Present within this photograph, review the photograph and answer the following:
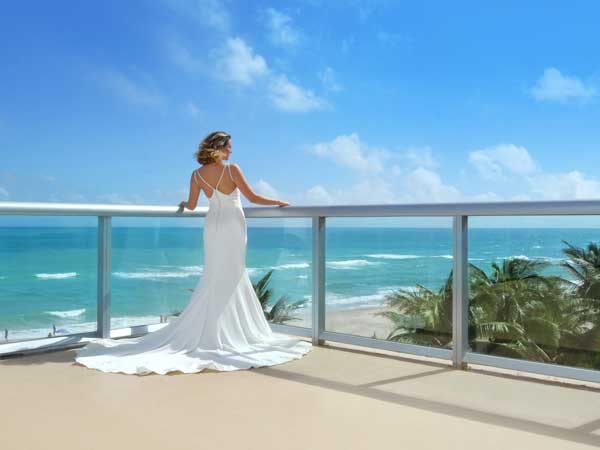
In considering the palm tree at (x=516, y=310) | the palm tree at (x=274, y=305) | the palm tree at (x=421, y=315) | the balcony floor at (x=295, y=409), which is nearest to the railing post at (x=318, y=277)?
the palm tree at (x=274, y=305)

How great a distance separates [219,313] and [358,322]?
99 centimetres

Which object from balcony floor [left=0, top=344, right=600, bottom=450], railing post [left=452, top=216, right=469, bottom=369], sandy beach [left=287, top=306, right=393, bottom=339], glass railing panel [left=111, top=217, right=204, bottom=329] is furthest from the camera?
glass railing panel [left=111, top=217, right=204, bottom=329]

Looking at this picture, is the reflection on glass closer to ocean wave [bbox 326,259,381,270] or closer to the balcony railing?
the balcony railing

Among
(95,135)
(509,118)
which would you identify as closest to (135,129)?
(95,135)

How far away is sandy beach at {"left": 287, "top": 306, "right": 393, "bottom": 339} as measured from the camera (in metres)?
4.40

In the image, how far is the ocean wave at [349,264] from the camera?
441 cm

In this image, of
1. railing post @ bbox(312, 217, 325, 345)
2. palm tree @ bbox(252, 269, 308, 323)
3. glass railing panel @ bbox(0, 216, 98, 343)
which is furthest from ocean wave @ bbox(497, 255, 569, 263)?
glass railing panel @ bbox(0, 216, 98, 343)

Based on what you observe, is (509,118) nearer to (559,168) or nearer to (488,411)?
(559,168)

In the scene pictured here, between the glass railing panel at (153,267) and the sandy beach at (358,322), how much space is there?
1060 mm

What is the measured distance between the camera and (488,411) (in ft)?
10.1

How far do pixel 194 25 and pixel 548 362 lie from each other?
42656mm

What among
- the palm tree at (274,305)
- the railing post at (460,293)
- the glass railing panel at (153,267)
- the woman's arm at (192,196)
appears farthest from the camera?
the palm tree at (274,305)

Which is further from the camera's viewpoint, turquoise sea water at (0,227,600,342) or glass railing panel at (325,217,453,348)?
glass railing panel at (325,217,453,348)

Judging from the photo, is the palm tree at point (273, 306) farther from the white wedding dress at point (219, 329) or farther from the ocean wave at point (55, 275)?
the ocean wave at point (55, 275)
